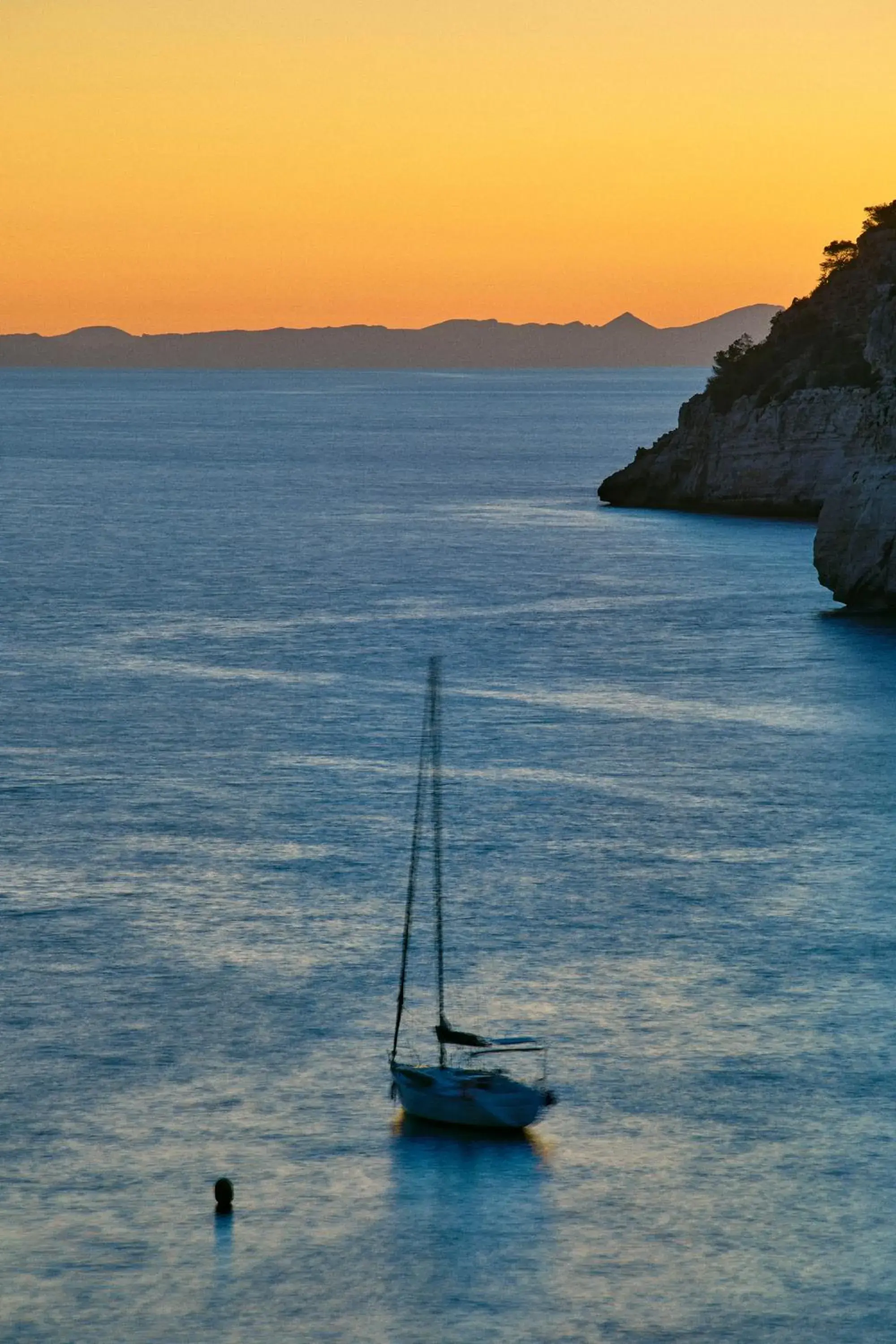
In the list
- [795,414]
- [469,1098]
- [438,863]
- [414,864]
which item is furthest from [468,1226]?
[795,414]

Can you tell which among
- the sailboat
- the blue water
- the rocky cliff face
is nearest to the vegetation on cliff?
the rocky cliff face

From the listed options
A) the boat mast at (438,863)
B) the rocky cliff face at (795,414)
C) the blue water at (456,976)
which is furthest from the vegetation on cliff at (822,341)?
the boat mast at (438,863)

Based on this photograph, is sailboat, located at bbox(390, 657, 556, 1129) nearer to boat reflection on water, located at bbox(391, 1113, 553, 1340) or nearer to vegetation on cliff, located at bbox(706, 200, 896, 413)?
boat reflection on water, located at bbox(391, 1113, 553, 1340)

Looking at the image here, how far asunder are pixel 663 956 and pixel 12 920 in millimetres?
12909

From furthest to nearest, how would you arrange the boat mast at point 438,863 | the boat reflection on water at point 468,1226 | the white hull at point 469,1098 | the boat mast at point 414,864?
1. the boat mast at point 438,863
2. the boat mast at point 414,864
3. the white hull at point 469,1098
4. the boat reflection on water at point 468,1226

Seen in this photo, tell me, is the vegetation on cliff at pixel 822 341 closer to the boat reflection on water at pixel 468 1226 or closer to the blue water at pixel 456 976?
the blue water at pixel 456 976

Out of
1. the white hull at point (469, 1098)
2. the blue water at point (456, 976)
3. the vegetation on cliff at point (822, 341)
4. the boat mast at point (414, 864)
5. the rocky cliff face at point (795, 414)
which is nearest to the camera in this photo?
the blue water at point (456, 976)

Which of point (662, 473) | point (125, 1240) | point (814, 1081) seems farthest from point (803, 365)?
point (125, 1240)

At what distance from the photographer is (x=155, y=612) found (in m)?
82.5

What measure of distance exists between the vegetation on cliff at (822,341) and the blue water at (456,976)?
39403mm

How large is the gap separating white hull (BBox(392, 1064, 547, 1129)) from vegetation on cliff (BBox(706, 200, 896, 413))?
8523 centimetres

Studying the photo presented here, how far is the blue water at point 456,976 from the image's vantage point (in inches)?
1030

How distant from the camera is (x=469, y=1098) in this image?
30469mm

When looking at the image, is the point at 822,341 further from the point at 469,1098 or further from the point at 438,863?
the point at 469,1098
